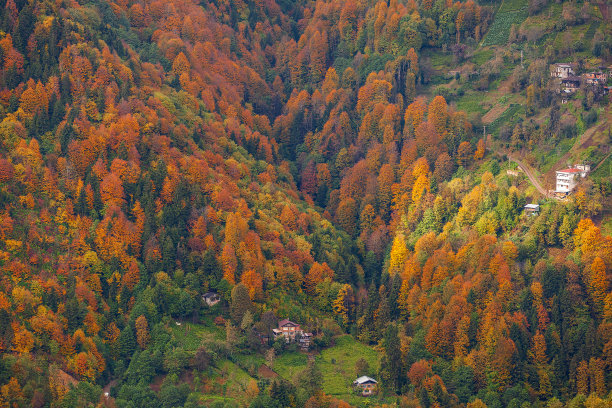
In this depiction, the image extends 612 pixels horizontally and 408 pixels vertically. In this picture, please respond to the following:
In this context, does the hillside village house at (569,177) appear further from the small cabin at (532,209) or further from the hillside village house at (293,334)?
the hillside village house at (293,334)

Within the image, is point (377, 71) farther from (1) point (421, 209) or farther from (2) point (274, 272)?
(2) point (274, 272)

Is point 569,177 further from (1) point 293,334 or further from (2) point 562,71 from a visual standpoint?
(1) point 293,334

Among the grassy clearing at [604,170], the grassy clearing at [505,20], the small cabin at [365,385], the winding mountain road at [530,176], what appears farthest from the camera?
the grassy clearing at [505,20]

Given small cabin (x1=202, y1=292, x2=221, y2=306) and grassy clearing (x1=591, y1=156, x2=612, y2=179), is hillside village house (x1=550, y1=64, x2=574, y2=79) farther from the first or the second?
small cabin (x1=202, y1=292, x2=221, y2=306)

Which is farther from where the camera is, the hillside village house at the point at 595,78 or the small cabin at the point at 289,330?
the hillside village house at the point at 595,78

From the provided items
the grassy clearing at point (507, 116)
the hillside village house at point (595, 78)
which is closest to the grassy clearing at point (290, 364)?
the grassy clearing at point (507, 116)

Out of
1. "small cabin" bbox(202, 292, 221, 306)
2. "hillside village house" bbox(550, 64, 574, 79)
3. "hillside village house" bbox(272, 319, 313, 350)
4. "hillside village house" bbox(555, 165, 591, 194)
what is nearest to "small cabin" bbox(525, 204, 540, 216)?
"hillside village house" bbox(555, 165, 591, 194)

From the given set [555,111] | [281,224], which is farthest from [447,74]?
[281,224]
